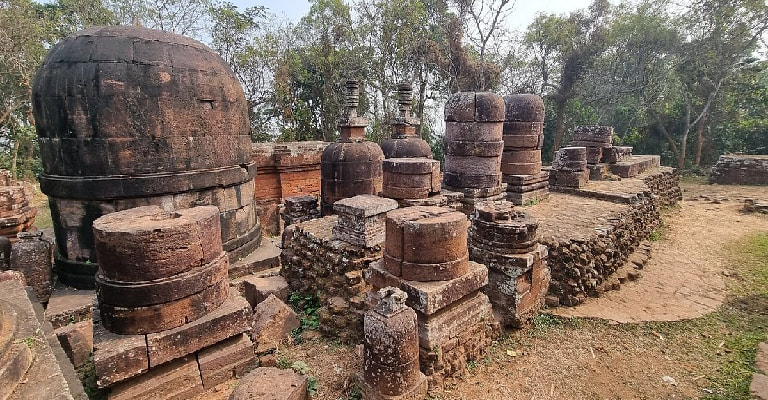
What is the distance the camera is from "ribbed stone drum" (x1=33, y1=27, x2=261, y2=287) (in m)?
5.12

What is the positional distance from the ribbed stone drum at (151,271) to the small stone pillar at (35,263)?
9.29 ft

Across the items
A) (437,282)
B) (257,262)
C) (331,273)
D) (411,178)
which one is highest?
(411,178)

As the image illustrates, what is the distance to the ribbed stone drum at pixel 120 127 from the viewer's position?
5.12m

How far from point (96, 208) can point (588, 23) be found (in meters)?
23.1

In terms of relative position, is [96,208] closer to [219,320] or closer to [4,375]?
[219,320]

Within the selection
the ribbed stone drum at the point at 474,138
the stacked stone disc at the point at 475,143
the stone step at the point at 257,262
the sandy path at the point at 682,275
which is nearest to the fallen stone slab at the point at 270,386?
the stone step at the point at 257,262

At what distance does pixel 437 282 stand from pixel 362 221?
60.2 inches

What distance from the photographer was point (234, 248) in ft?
21.5

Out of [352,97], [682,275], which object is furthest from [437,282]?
[352,97]

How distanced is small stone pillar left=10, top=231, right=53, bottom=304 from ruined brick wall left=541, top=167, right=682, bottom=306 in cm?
729

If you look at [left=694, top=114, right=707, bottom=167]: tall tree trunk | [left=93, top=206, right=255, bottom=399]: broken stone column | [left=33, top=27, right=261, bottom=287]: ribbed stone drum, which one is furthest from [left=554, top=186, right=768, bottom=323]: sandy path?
[left=694, top=114, right=707, bottom=167]: tall tree trunk

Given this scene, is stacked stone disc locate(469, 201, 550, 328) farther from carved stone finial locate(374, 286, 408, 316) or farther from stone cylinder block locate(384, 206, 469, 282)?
carved stone finial locate(374, 286, 408, 316)

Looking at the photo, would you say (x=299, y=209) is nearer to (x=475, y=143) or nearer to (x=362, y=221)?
(x=362, y=221)

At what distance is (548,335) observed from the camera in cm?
489
